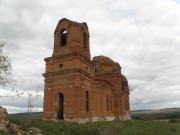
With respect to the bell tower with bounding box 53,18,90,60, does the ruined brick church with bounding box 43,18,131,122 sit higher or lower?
lower

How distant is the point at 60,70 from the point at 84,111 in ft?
14.8

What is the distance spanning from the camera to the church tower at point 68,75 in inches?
790

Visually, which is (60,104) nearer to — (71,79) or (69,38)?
(71,79)

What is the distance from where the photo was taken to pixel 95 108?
2395cm

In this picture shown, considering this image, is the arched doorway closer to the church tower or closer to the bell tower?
the church tower

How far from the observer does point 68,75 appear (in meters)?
20.6

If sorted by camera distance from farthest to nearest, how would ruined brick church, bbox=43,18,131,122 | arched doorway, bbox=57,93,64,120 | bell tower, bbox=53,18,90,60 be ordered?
1. bell tower, bbox=53,18,90,60
2. arched doorway, bbox=57,93,64,120
3. ruined brick church, bbox=43,18,131,122

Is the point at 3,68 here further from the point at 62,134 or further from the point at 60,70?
the point at 60,70

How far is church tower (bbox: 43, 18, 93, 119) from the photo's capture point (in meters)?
20.1

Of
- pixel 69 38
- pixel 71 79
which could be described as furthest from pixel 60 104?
pixel 69 38

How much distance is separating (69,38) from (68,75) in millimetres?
3807

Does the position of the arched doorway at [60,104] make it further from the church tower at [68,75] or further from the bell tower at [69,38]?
the bell tower at [69,38]

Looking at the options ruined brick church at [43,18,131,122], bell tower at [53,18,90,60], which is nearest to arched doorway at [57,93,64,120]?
ruined brick church at [43,18,131,122]

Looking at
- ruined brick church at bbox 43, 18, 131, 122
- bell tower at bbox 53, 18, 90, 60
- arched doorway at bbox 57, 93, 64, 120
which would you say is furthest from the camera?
bell tower at bbox 53, 18, 90, 60
